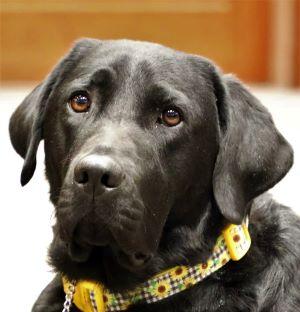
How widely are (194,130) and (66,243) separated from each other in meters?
0.59

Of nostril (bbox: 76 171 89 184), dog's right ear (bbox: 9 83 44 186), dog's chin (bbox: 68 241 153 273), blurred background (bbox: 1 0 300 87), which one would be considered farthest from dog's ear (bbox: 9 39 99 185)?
blurred background (bbox: 1 0 300 87)

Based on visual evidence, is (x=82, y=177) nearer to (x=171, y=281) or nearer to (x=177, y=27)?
(x=171, y=281)

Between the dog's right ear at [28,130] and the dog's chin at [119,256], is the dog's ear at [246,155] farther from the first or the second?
the dog's right ear at [28,130]

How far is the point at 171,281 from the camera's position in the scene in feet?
10.4

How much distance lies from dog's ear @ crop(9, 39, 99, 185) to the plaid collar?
0.50 metres

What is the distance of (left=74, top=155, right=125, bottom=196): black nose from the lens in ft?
9.20

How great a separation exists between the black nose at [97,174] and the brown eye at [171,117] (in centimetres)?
37

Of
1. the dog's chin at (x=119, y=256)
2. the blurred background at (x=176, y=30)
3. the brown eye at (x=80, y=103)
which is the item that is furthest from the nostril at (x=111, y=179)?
the blurred background at (x=176, y=30)

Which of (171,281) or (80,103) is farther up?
(80,103)

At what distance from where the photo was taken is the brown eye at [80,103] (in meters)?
3.19

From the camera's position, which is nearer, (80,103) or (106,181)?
(106,181)

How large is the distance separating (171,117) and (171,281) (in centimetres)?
56

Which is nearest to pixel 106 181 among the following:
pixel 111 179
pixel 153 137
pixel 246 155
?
pixel 111 179

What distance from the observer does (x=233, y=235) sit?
3174 millimetres
